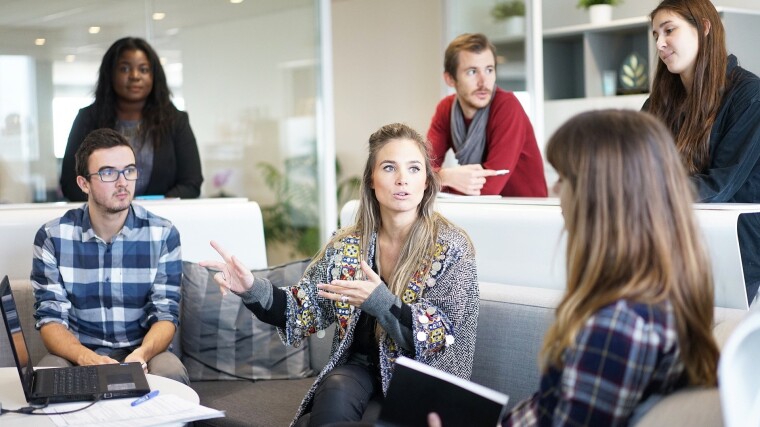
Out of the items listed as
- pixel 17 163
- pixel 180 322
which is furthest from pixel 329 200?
pixel 180 322

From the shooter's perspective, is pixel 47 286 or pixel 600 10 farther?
pixel 600 10

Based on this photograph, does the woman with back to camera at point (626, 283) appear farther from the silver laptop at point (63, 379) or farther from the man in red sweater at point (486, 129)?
the man in red sweater at point (486, 129)

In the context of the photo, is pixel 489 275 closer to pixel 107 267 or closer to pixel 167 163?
pixel 107 267

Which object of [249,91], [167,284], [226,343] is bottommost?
[226,343]

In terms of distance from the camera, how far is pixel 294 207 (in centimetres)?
542

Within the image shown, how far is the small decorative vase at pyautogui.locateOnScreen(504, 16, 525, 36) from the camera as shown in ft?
19.0

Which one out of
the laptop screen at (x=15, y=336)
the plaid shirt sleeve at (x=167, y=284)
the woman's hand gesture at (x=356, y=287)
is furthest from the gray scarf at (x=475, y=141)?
the laptop screen at (x=15, y=336)

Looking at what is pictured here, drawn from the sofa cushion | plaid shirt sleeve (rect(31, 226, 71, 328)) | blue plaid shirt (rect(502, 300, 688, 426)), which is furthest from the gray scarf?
blue plaid shirt (rect(502, 300, 688, 426))

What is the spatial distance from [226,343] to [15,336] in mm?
1119

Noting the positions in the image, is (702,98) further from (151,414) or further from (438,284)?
(151,414)

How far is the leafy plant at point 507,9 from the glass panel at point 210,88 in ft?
4.10

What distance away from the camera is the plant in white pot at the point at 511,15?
228 inches

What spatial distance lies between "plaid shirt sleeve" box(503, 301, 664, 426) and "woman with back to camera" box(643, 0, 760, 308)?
1130 millimetres

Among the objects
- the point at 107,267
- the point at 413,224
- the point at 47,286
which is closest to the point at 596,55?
the point at 413,224
